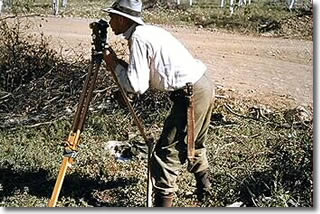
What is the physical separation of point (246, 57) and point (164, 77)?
210 cm

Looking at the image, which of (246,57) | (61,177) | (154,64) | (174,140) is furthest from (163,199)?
(246,57)

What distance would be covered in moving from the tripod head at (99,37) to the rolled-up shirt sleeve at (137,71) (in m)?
0.11

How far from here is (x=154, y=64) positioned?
82.6 inches

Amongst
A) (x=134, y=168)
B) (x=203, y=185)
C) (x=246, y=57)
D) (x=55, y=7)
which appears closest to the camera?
(x=203, y=185)

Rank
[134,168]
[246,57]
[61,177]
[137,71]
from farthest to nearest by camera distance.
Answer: [246,57], [134,168], [61,177], [137,71]

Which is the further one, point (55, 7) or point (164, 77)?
point (55, 7)

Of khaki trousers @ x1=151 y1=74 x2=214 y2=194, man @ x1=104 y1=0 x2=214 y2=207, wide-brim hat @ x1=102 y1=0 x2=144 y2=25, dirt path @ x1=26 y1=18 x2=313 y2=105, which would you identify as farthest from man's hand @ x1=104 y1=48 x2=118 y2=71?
dirt path @ x1=26 y1=18 x2=313 y2=105

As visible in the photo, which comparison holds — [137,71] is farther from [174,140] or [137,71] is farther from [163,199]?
[163,199]

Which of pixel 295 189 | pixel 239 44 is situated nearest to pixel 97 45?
pixel 295 189

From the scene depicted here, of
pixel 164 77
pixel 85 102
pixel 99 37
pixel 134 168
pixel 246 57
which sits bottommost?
pixel 134 168

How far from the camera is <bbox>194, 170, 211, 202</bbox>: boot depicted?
2539 mm

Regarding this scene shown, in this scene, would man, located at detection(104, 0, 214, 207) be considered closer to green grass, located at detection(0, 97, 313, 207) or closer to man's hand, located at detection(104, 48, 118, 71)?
man's hand, located at detection(104, 48, 118, 71)

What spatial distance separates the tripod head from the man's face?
3cm

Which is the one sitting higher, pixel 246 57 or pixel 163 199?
pixel 246 57
